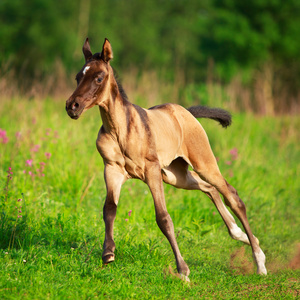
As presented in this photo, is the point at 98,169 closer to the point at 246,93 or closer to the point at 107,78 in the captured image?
the point at 107,78

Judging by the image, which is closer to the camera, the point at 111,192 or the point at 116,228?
the point at 111,192

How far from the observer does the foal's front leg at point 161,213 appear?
4793 mm

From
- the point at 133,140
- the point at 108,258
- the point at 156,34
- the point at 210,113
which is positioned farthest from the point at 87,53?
the point at 156,34

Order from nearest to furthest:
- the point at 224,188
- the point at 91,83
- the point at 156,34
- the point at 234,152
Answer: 1. the point at 91,83
2. the point at 224,188
3. the point at 234,152
4. the point at 156,34

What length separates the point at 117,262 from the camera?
16.9 feet

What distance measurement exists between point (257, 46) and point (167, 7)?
34.7 m

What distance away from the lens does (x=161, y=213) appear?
16.0 feet

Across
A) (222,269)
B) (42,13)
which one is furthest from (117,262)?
(42,13)

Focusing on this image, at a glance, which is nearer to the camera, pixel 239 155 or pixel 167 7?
pixel 239 155

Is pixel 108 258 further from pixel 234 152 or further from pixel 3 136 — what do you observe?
pixel 234 152

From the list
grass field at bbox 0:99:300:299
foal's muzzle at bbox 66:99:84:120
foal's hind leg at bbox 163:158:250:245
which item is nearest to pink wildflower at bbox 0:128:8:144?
grass field at bbox 0:99:300:299

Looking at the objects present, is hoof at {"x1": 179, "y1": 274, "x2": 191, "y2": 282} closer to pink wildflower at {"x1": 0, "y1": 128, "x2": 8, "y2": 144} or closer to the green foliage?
pink wildflower at {"x1": 0, "y1": 128, "x2": 8, "y2": 144}

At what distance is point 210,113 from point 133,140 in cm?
189

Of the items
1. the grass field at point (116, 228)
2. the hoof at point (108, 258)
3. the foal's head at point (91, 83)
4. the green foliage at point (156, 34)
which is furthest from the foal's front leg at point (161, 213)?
the green foliage at point (156, 34)
